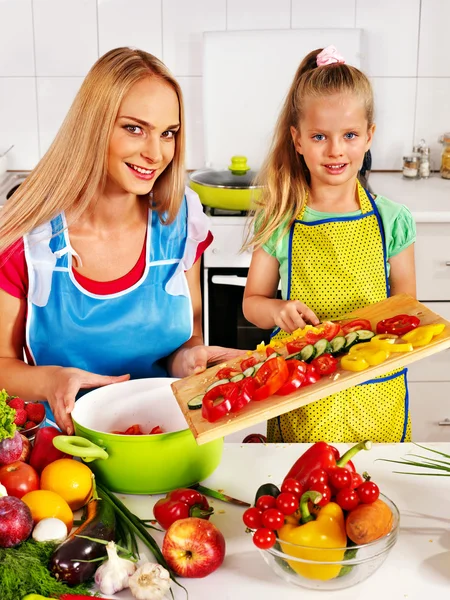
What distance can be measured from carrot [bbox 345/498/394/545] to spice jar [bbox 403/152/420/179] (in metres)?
2.21

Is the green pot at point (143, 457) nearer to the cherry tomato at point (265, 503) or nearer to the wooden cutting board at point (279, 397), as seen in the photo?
the wooden cutting board at point (279, 397)

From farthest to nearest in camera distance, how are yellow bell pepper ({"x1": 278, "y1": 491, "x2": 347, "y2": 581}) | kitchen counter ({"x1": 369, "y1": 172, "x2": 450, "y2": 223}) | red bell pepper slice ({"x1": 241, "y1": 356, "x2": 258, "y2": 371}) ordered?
kitchen counter ({"x1": 369, "y1": 172, "x2": 450, "y2": 223}) → red bell pepper slice ({"x1": 241, "y1": 356, "x2": 258, "y2": 371}) → yellow bell pepper ({"x1": 278, "y1": 491, "x2": 347, "y2": 581})

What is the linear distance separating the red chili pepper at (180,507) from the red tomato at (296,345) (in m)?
0.31

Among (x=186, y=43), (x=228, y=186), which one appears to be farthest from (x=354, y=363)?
(x=186, y=43)

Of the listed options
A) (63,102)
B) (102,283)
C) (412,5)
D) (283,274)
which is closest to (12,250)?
(102,283)

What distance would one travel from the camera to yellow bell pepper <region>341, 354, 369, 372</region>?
129 centimetres

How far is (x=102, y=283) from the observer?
175 centimetres

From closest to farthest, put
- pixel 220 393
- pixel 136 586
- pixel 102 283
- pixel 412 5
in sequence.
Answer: pixel 136 586 < pixel 220 393 < pixel 102 283 < pixel 412 5

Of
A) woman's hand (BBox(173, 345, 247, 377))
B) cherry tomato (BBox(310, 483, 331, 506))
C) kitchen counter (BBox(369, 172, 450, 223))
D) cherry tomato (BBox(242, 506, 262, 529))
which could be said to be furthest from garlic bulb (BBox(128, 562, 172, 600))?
kitchen counter (BBox(369, 172, 450, 223))

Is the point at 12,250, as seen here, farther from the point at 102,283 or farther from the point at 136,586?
the point at 136,586

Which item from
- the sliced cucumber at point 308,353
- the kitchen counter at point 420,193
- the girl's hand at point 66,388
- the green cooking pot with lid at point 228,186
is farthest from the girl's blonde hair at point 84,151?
the kitchen counter at point 420,193

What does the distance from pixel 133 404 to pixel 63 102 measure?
76.9 inches

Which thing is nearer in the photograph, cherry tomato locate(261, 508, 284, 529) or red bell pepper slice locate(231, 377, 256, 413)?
cherry tomato locate(261, 508, 284, 529)

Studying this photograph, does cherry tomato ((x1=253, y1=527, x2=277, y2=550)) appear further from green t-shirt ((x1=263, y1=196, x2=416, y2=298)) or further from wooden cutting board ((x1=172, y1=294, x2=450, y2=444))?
green t-shirt ((x1=263, y1=196, x2=416, y2=298))
